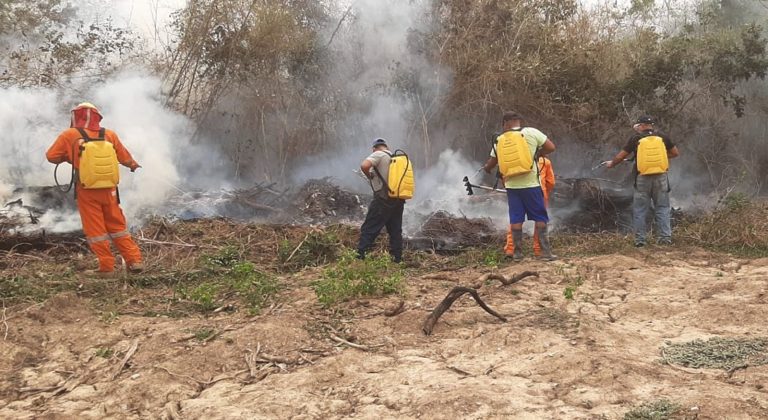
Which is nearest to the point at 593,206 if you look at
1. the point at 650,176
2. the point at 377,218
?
the point at 650,176

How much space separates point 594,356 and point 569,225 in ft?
20.7

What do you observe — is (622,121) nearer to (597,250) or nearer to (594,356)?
(597,250)

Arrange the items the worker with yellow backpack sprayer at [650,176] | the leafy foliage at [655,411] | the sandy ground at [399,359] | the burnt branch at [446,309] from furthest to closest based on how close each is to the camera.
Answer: the worker with yellow backpack sprayer at [650,176], the burnt branch at [446,309], the sandy ground at [399,359], the leafy foliage at [655,411]

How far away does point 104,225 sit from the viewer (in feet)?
20.3

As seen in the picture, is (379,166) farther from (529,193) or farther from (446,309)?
(446,309)

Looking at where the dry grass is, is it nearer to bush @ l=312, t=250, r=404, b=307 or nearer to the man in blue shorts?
the man in blue shorts

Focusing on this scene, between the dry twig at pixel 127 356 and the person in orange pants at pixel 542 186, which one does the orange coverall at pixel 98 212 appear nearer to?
the dry twig at pixel 127 356

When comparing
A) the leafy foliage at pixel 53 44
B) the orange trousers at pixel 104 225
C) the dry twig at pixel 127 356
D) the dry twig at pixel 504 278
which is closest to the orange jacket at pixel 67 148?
the orange trousers at pixel 104 225

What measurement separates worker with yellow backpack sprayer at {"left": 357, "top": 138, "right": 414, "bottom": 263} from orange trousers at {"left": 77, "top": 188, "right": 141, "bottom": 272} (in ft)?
8.09

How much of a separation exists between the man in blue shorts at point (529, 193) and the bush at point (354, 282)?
2.08 m

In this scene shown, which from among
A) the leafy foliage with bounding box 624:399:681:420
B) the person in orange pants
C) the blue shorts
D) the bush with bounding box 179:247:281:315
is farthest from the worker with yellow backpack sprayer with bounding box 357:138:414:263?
the leafy foliage with bounding box 624:399:681:420

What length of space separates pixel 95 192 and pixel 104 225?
35cm

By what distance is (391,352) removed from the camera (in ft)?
13.0

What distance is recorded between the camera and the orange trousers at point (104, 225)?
6062 millimetres
